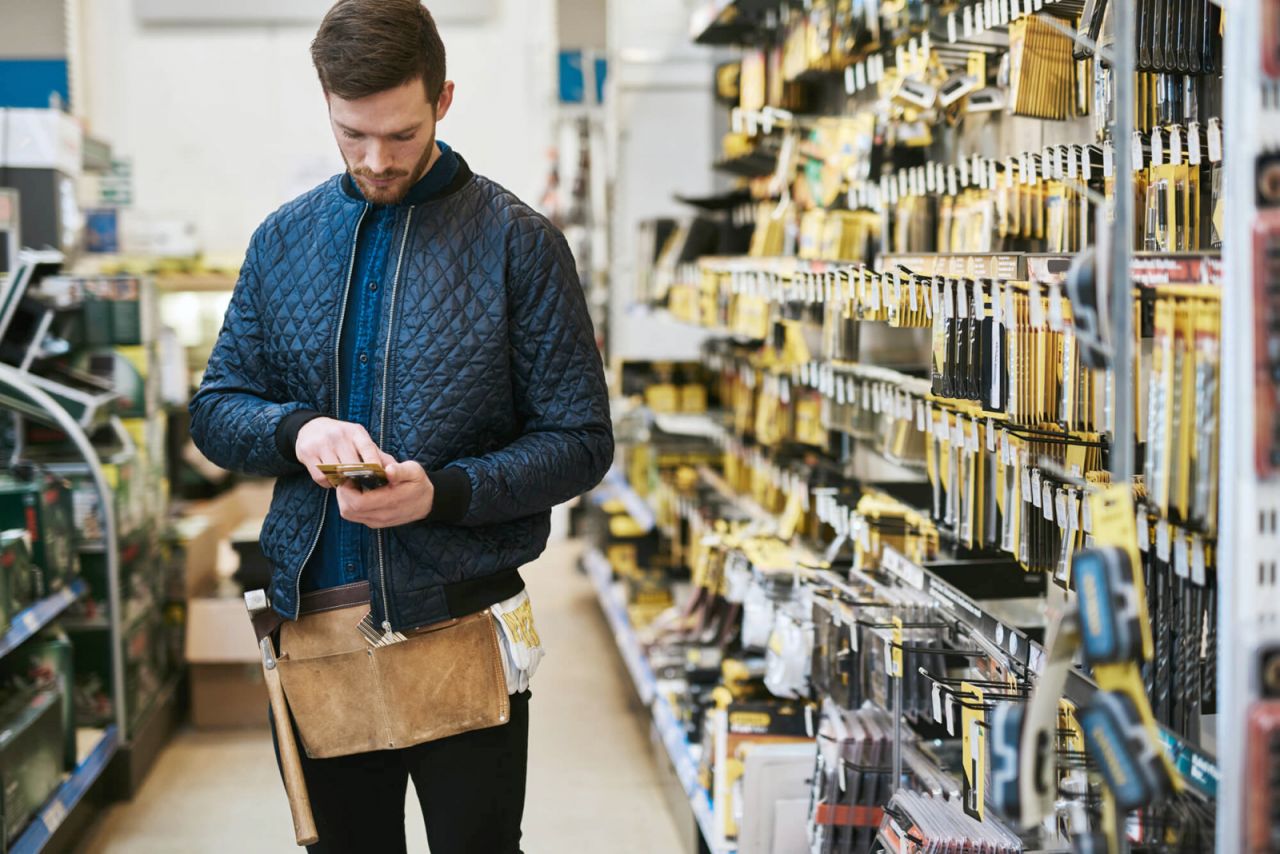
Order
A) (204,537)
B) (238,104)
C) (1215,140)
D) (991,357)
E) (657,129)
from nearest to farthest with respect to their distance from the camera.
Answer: (1215,140) < (991,357) < (204,537) < (657,129) < (238,104)

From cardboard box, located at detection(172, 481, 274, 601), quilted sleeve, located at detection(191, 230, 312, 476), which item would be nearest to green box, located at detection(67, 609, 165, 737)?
cardboard box, located at detection(172, 481, 274, 601)

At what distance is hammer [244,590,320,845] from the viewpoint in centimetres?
195

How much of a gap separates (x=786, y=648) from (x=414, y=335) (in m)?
1.46

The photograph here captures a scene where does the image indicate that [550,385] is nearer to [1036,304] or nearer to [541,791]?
[1036,304]

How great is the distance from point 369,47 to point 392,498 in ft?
1.79

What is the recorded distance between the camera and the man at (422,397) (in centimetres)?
191

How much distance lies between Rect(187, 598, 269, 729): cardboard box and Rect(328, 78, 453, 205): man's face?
3.17m

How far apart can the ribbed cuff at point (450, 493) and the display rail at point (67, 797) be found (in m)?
1.88

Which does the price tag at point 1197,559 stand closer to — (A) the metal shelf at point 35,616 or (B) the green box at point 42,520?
(A) the metal shelf at point 35,616

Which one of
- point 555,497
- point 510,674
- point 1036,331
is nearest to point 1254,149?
point 1036,331

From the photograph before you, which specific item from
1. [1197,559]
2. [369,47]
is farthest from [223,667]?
[1197,559]

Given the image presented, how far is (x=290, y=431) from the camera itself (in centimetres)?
189

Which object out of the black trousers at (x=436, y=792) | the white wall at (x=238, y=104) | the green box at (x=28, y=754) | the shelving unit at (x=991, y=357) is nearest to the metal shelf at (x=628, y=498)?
the shelving unit at (x=991, y=357)

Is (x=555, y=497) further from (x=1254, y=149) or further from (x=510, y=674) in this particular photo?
(x=1254, y=149)
